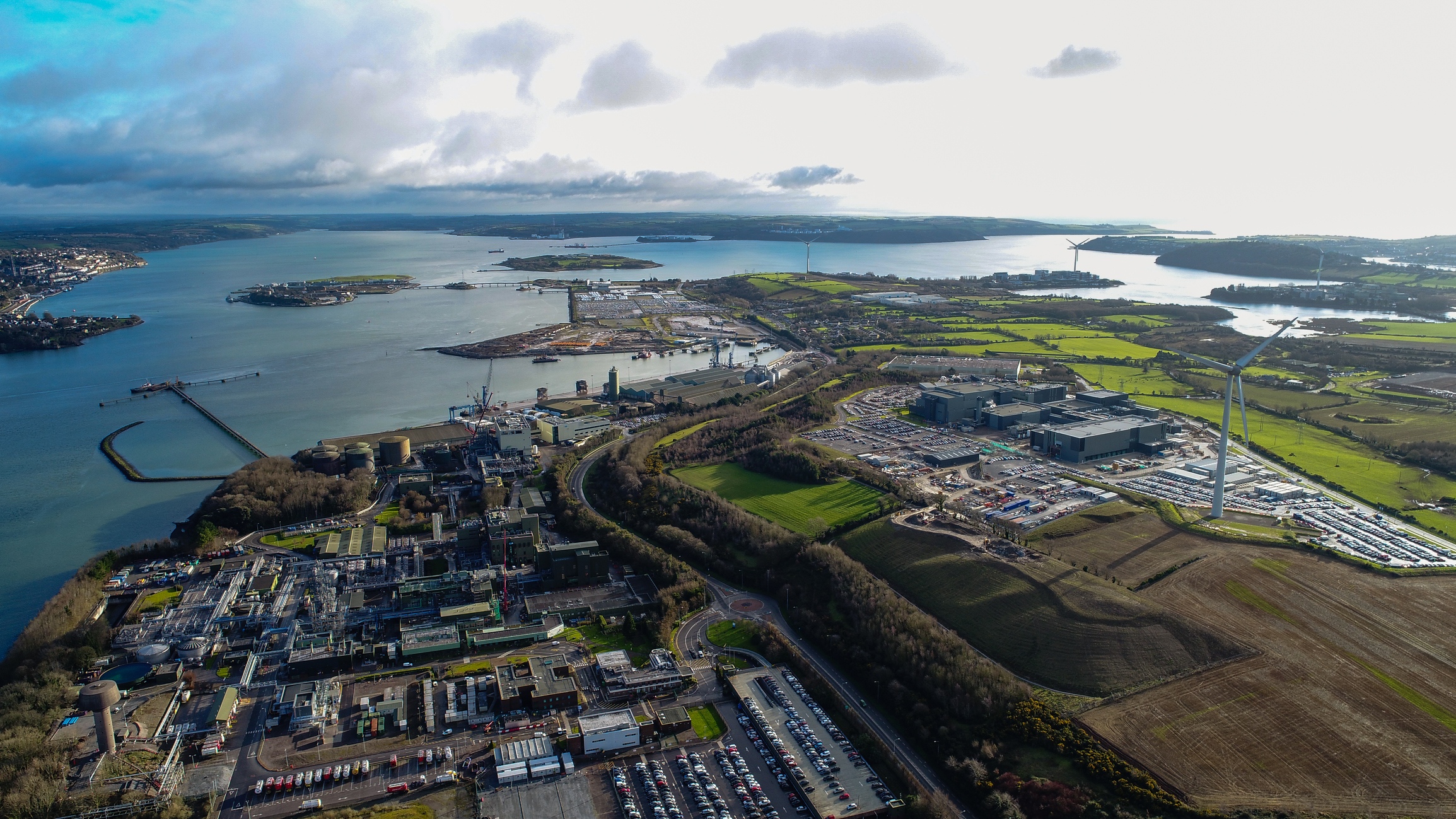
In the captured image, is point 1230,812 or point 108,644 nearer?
point 1230,812

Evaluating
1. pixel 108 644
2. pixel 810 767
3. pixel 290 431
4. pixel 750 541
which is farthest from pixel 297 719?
pixel 290 431

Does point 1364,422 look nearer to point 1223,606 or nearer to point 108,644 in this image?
point 1223,606

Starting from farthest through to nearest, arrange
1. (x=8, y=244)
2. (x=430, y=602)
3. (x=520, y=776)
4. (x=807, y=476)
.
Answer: (x=8, y=244), (x=807, y=476), (x=430, y=602), (x=520, y=776)

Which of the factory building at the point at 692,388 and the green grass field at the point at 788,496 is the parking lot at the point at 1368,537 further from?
the factory building at the point at 692,388

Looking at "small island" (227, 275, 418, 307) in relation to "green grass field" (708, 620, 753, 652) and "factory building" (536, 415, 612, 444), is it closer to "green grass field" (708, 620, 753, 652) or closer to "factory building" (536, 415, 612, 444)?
"factory building" (536, 415, 612, 444)

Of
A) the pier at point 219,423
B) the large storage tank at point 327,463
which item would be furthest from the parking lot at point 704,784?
the pier at point 219,423

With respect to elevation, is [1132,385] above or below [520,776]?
above
